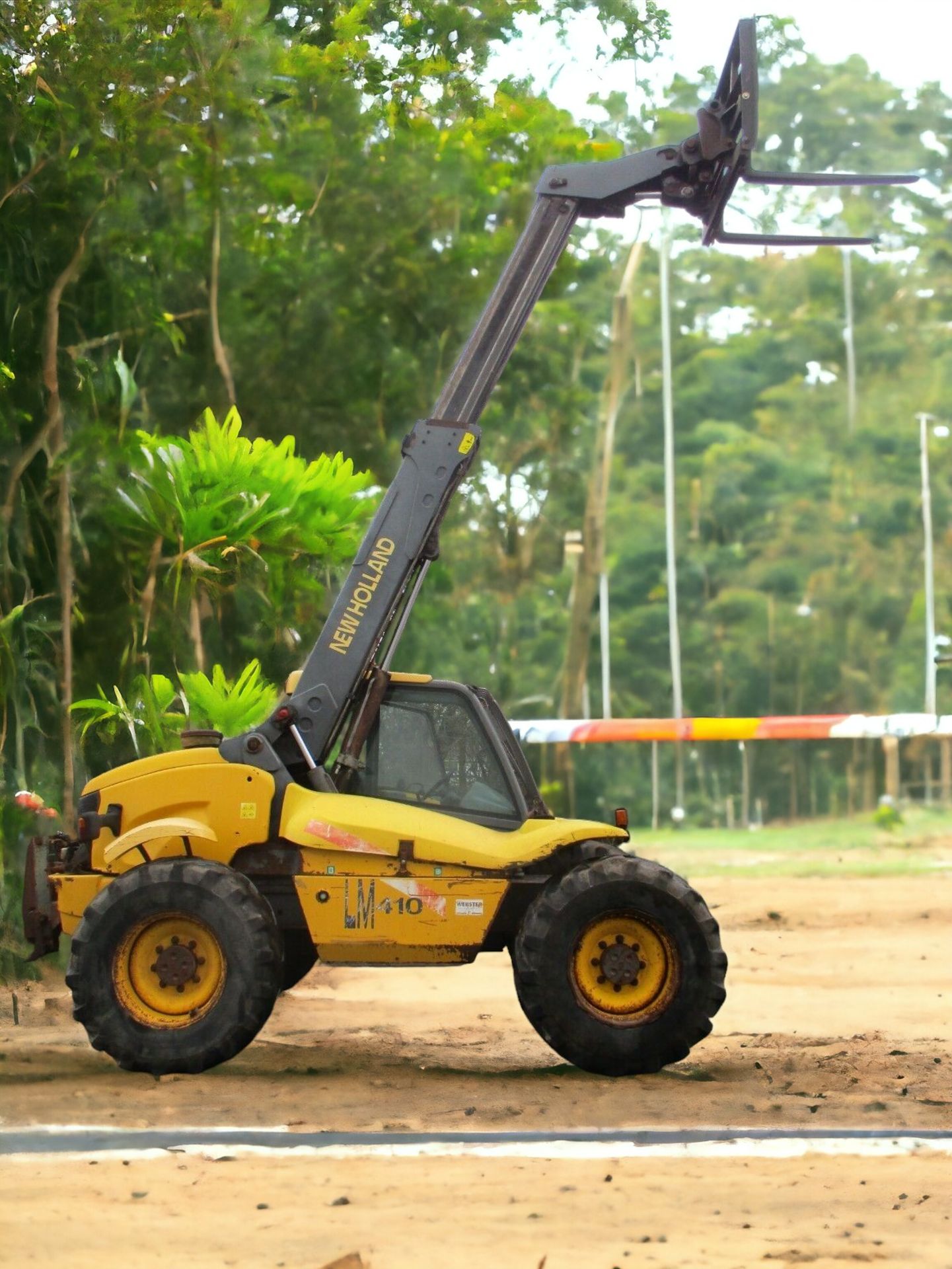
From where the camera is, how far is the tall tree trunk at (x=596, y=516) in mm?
43344

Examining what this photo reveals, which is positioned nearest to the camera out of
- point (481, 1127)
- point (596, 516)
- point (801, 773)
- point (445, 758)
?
point (481, 1127)

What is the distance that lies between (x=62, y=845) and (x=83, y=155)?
26.5 ft

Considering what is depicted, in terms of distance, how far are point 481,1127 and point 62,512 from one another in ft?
27.8

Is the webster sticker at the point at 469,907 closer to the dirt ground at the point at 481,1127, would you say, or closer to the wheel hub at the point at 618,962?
the wheel hub at the point at 618,962

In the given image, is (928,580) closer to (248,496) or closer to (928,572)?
(928,572)

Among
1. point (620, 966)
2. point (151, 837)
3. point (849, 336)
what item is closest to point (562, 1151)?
point (620, 966)

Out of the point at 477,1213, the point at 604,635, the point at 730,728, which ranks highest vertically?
the point at 604,635

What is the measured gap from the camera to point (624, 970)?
9945mm

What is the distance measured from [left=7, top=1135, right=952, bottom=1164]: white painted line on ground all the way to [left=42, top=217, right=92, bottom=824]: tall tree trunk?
767cm

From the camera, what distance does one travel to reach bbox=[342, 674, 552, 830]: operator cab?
10289mm

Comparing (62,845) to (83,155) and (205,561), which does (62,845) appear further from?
(83,155)

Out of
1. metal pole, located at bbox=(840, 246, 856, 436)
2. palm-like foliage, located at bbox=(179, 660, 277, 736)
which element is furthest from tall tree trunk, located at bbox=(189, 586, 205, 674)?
metal pole, located at bbox=(840, 246, 856, 436)

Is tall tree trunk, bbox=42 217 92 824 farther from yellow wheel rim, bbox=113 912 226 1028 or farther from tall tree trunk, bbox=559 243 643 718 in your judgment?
tall tree trunk, bbox=559 243 643 718

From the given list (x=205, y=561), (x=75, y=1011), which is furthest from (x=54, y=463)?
(x=75, y=1011)
